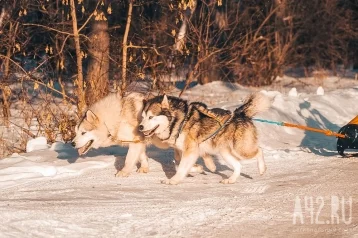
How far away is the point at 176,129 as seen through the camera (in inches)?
364

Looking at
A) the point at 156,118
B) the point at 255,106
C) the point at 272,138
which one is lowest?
the point at 272,138

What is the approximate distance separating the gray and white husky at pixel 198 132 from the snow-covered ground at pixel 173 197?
0.36m

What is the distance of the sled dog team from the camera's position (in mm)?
9242

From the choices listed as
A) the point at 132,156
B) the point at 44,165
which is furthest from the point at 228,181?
the point at 44,165

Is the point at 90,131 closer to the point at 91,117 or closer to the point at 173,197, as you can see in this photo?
the point at 91,117

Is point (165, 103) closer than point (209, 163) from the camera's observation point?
Yes

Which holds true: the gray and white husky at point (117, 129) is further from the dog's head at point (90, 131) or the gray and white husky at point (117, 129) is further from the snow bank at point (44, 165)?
the snow bank at point (44, 165)

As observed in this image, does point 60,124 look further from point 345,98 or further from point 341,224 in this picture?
point 345,98

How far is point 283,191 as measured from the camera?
28.1ft

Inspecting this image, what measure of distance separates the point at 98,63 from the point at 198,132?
5.07 metres

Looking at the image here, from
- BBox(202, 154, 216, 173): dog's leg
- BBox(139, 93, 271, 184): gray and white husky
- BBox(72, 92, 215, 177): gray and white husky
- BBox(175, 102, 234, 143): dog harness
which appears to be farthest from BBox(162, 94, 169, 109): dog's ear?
BBox(202, 154, 216, 173): dog's leg

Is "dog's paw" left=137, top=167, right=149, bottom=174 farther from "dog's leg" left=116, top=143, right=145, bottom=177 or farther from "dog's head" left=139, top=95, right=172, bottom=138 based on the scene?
"dog's head" left=139, top=95, right=172, bottom=138

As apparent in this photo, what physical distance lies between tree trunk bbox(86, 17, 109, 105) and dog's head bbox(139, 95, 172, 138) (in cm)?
342

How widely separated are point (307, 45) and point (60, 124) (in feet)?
52.2
